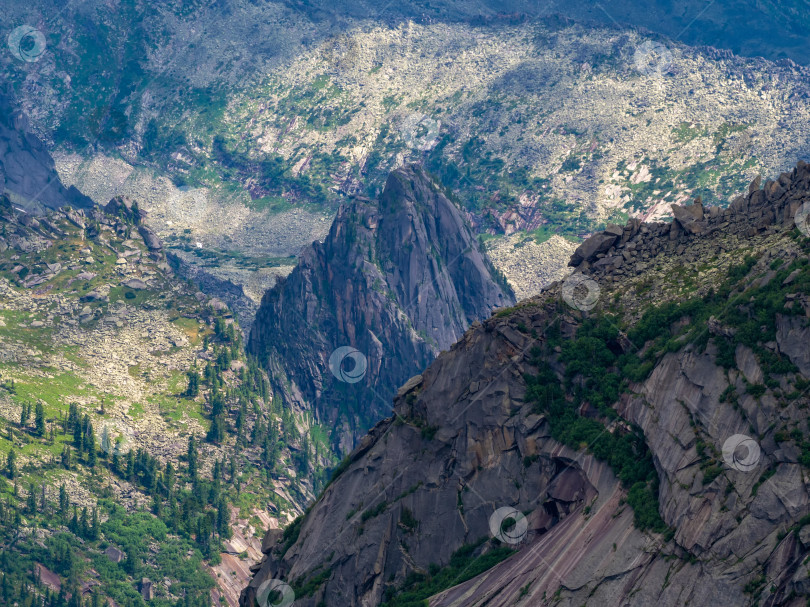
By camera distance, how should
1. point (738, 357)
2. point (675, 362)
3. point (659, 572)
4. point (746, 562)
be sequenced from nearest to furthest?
point (746, 562)
point (659, 572)
point (738, 357)
point (675, 362)

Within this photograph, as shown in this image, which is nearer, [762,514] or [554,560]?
[762,514]

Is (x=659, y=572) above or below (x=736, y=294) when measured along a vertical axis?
below

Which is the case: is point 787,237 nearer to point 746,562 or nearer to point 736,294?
point 736,294

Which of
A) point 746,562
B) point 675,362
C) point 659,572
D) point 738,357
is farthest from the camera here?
point 675,362

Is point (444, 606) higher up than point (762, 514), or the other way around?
point (444, 606)

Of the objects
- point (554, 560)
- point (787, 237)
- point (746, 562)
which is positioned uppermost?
point (787, 237)

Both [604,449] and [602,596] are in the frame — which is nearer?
[602,596]

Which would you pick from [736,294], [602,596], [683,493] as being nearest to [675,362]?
[736,294]

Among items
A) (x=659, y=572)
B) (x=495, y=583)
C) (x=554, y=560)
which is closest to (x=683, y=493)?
(x=659, y=572)

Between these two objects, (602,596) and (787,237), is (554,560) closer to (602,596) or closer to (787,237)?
(602,596)
